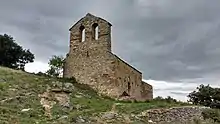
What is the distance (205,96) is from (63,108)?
24.7m

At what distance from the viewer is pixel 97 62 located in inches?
1079

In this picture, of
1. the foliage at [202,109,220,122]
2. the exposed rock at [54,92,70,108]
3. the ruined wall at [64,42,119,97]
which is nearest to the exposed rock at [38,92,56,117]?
the exposed rock at [54,92,70,108]

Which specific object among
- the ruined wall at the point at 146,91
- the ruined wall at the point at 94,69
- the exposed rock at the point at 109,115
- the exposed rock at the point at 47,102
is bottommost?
the exposed rock at the point at 109,115

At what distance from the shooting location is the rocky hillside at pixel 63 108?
17.0 m

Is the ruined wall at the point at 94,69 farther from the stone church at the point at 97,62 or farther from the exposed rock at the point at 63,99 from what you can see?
the exposed rock at the point at 63,99

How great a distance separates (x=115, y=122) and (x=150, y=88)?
17556mm

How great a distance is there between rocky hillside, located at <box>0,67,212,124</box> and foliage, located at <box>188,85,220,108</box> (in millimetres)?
19495

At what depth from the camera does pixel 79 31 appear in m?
29.1

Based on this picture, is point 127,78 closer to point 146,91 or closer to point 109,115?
point 146,91

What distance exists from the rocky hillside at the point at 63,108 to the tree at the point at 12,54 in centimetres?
972

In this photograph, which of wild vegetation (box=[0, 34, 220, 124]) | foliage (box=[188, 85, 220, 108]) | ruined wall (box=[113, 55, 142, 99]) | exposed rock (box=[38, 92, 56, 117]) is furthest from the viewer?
foliage (box=[188, 85, 220, 108])

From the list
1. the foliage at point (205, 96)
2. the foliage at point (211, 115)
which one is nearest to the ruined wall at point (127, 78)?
the foliage at point (211, 115)

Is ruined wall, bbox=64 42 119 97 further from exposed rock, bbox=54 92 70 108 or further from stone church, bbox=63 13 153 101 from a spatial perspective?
exposed rock, bbox=54 92 70 108

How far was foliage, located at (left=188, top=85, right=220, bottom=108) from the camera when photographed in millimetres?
39688
